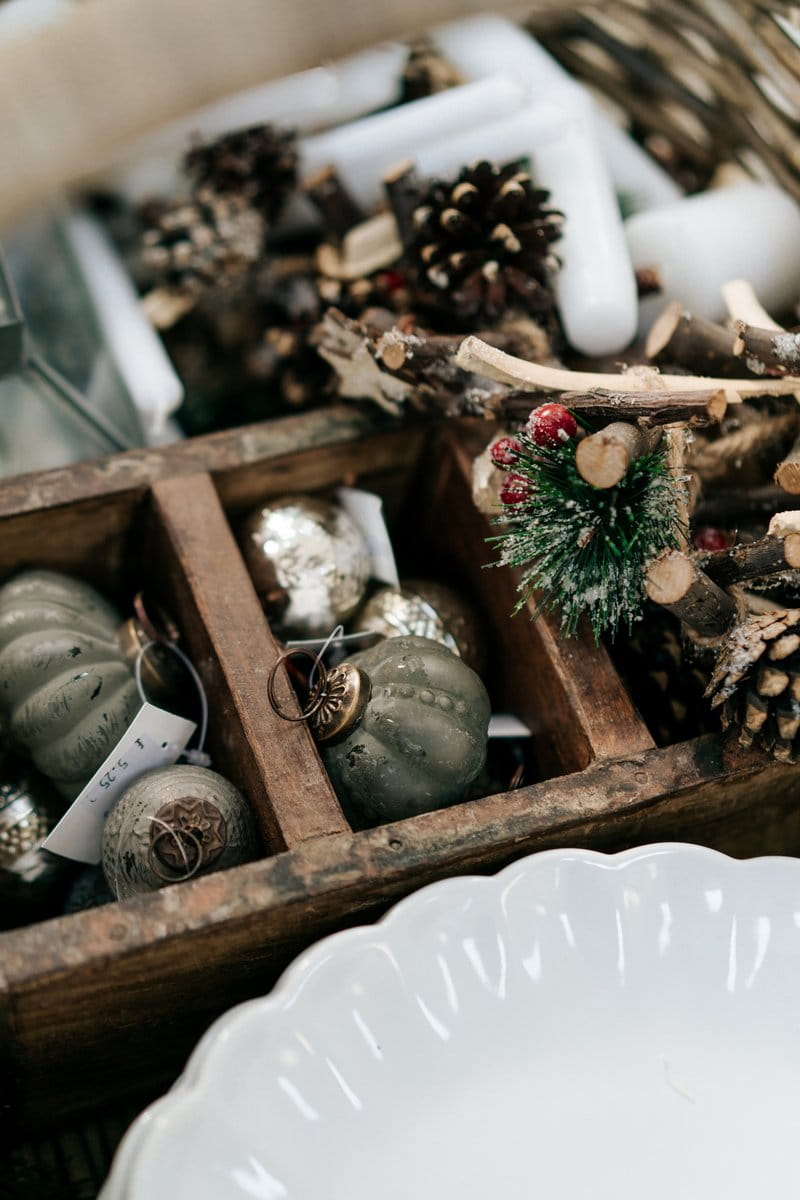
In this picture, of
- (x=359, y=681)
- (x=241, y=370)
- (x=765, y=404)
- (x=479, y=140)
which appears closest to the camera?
(x=359, y=681)

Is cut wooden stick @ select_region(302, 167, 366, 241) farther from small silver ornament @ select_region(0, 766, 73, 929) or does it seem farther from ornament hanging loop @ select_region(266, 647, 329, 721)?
small silver ornament @ select_region(0, 766, 73, 929)

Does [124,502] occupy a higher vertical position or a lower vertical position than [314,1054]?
higher

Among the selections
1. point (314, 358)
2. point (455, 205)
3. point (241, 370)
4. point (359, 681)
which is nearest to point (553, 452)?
point (359, 681)

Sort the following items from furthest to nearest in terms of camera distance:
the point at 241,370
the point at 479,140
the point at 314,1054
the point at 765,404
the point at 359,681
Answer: the point at 241,370, the point at 479,140, the point at 765,404, the point at 359,681, the point at 314,1054

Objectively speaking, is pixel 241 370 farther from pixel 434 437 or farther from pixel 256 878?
pixel 256 878

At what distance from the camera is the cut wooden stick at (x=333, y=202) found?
1044 mm

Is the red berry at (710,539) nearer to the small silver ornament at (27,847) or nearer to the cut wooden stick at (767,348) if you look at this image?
the cut wooden stick at (767,348)

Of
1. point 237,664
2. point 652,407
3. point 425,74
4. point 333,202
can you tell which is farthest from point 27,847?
point 425,74

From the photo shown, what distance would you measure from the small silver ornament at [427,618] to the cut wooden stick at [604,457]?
0.24 m

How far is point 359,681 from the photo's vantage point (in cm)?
73

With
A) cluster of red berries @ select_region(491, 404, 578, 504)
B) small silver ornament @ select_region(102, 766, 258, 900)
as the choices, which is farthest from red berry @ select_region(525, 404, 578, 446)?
small silver ornament @ select_region(102, 766, 258, 900)

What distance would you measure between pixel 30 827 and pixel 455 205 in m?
0.59

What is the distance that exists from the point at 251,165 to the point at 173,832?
70cm

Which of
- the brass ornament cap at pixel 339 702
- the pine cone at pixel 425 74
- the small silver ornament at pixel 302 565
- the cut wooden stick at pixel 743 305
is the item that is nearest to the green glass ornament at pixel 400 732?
the brass ornament cap at pixel 339 702
